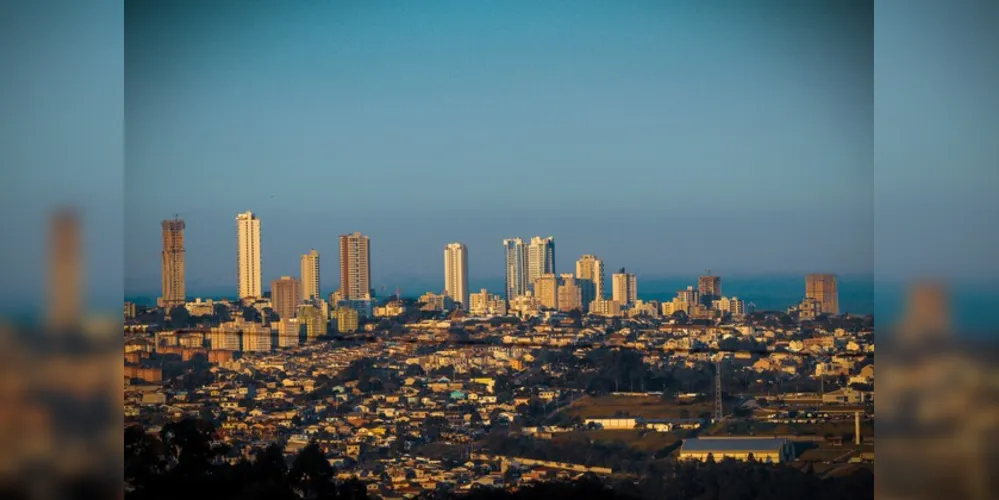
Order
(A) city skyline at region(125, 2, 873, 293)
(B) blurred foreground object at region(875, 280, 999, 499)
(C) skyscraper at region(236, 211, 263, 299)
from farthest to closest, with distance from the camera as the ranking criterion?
(C) skyscraper at region(236, 211, 263, 299) < (A) city skyline at region(125, 2, 873, 293) < (B) blurred foreground object at region(875, 280, 999, 499)

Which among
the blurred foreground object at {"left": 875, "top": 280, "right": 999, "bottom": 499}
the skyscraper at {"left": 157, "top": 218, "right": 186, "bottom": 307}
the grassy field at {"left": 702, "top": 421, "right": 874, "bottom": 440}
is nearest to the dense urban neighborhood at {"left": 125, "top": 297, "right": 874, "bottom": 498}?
the grassy field at {"left": 702, "top": 421, "right": 874, "bottom": 440}

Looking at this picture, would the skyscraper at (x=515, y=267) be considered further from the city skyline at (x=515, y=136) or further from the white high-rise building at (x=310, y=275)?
the white high-rise building at (x=310, y=275)

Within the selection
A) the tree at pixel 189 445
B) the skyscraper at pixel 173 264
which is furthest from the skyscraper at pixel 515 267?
the skyscraper at pixel 173 264

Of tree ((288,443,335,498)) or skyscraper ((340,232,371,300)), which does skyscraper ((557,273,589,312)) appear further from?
tree ((288,443,335,498))

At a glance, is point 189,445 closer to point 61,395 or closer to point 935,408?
point 61,395

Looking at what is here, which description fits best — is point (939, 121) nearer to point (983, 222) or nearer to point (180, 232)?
point (983, 222)
